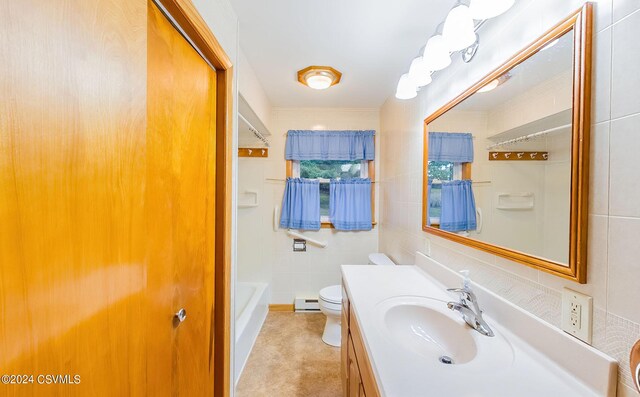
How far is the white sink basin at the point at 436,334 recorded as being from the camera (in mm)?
780

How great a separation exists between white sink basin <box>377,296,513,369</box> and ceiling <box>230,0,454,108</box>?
1.45m

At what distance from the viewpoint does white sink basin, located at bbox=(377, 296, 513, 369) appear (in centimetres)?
78

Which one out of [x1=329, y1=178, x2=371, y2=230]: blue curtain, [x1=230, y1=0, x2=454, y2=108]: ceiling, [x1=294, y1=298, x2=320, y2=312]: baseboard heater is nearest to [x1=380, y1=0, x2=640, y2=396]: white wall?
[x1=230, y1=0, x2=454, y2=108]: ceiling

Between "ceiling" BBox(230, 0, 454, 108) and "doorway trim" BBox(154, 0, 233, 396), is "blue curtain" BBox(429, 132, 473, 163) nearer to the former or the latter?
"ceiling" BBox(230, 0, 454, 108)

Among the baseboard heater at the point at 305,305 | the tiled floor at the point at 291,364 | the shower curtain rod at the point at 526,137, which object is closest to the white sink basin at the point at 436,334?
the shower curtain rod at the point at 526,137

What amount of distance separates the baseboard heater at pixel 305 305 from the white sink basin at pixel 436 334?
1.74 meters

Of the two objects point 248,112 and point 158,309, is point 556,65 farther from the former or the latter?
A: point 248,112

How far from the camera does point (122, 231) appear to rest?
1.98 ft

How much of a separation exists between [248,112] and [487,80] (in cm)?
162

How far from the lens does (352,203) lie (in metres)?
Answer: 2.65

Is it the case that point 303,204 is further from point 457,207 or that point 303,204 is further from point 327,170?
point 457,207

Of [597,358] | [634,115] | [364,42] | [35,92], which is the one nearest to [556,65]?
[634,115]

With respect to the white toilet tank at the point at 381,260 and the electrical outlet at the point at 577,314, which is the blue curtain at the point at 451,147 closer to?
the electrical outlet at the point at 577,314

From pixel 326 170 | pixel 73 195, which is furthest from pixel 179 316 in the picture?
pixel 326 170
